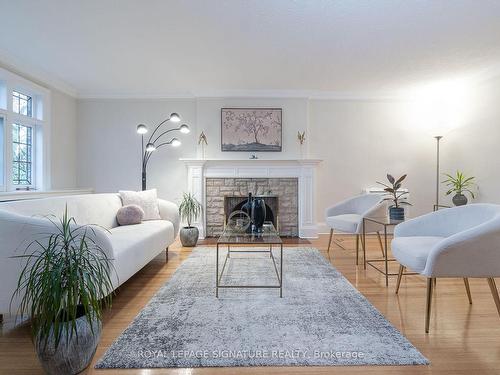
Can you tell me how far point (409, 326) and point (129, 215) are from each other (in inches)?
113

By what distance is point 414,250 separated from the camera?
6.16ft

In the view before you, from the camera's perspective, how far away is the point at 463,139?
170 inches

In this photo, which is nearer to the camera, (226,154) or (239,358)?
(239,358)

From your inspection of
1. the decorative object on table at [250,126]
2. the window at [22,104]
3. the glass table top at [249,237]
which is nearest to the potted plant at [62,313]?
the glass table top at [249,237]

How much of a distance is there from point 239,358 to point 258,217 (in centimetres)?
143

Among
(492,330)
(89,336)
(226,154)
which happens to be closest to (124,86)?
(226,154)

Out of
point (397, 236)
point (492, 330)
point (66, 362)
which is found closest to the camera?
point (66, 362)

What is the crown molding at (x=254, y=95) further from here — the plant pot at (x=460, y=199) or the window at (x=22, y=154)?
the plant pot at (x=460, y=199)

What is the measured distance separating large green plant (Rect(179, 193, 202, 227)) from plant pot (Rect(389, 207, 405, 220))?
2.67 meters

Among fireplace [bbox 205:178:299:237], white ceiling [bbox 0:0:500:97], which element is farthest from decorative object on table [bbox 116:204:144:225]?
white ceiling [bbox 0:0:500:97]

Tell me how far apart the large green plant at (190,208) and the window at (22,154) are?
2175 mm

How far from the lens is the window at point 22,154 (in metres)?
3.72

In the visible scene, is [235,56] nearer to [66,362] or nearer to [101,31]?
[101,31]

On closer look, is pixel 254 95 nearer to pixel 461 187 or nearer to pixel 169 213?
pixel 169 213
